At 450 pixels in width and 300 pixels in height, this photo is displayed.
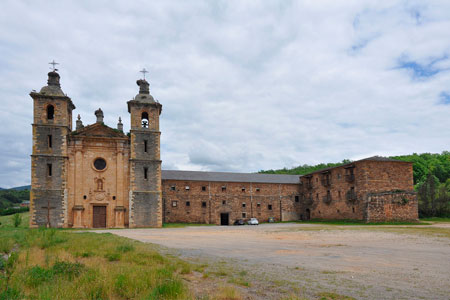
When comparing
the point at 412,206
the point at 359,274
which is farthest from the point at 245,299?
the point at 412,206

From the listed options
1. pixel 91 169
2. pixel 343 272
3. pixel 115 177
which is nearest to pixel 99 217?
pixel 115 177

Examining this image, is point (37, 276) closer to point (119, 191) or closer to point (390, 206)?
point (119, 191)

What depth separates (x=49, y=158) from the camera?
3344cm

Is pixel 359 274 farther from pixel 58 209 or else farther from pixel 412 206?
pixel 412 206

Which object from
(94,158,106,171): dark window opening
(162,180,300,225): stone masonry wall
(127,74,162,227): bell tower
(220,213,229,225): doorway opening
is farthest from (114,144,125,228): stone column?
(220,213,229,225): doorway opening

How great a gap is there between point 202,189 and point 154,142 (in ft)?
40.1

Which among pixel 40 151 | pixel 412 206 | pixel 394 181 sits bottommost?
pixel 412 206

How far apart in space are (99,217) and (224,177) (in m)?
19.5

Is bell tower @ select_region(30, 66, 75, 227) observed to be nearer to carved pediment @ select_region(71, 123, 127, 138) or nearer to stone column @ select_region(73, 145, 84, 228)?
stone column @ select_region(73, 145, 84, 228)

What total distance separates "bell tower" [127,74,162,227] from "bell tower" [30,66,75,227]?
256 inches

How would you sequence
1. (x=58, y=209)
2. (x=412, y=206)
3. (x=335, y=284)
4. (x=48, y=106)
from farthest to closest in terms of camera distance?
(x=412, y=206)
(x=48, y=106)
(x=58, y=209)
(x=335, y=284)

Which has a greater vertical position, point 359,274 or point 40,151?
point 40,151

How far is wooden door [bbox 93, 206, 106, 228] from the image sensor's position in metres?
34.4

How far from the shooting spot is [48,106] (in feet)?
115
